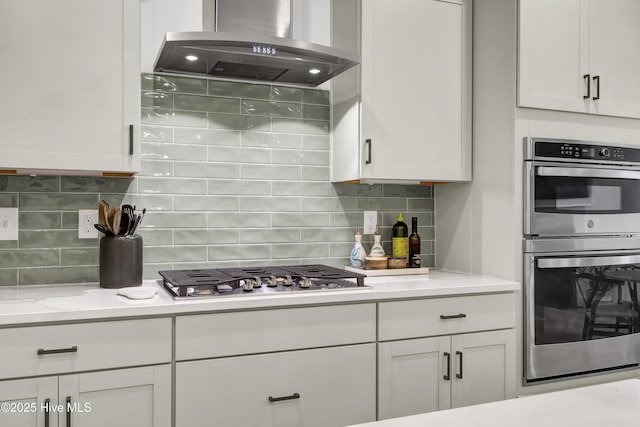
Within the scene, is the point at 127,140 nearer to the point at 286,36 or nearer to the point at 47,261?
Answer: the point at 47,261

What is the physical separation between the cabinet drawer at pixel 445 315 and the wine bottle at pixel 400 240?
0.57 m

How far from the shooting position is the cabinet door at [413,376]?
7.22 feet

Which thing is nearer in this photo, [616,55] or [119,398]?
[119,398]

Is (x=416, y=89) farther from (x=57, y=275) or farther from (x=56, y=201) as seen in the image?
(x=57, y=275)

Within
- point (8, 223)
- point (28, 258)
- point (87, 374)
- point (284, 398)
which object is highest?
point (8, 223)

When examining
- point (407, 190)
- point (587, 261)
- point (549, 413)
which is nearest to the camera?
point (549, 413)

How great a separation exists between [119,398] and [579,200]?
219 cm

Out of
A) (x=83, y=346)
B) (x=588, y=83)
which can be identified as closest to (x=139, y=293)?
(x=83, y=346)

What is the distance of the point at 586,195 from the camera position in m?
2.60

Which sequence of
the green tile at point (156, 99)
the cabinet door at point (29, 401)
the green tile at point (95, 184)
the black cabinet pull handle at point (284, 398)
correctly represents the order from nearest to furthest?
the cabinet door at point (29, 401), the black cabinet pull handle at point (284, 398), the green tile at point (95, 184), the green tile at point (156, 99)

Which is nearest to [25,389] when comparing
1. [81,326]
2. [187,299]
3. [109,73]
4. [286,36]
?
[81,326]

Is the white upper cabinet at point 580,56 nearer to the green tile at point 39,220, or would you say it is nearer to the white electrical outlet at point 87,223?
the white electrical outlet at point 87,223

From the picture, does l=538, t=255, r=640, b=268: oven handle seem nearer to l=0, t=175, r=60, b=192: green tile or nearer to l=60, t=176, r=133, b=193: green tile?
l=60, t=176, r=133, b=193: green tile

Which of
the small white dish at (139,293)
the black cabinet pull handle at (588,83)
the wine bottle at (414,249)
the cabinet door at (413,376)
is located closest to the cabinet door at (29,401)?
the small white dish at (139,293)
